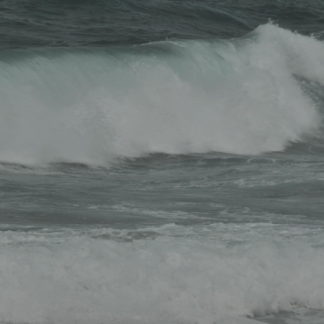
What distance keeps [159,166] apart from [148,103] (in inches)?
106

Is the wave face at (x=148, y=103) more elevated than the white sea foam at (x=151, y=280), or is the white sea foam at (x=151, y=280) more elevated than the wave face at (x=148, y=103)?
the white sea foam at (x=151, y=280)

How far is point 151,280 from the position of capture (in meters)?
9.17

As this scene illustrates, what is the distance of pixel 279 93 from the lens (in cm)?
2069

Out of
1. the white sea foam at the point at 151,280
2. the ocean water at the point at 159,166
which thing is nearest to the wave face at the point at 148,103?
the ocean water at the point at 159,166

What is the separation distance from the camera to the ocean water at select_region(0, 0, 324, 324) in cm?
908

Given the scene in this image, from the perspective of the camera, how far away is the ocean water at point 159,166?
29.8ft

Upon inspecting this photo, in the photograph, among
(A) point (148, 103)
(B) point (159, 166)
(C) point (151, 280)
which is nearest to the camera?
(C) point (151, 280)

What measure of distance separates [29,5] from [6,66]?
7.56 meters

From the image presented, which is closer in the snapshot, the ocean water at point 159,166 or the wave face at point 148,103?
the ocean water at point 159,166

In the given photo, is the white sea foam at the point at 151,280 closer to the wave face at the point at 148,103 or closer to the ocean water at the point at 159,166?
the ocean water at the point at 159,166

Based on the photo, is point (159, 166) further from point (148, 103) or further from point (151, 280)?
point (151, 280)

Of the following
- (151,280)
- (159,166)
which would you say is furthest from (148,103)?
Answer: (151,280)

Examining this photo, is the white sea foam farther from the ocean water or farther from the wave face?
the wave face

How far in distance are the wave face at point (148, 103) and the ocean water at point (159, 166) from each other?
0.03 m
